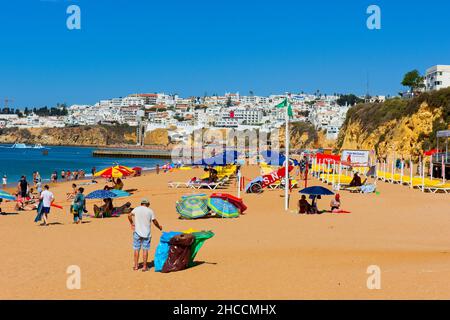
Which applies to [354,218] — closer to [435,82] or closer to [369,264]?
[369,264]

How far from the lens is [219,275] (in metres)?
8.13

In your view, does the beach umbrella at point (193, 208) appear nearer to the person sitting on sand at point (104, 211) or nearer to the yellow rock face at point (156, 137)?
the person sitting on sand at point (104, 211)

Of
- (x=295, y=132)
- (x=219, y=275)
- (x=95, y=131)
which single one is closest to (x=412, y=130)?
(x=219, y=275)

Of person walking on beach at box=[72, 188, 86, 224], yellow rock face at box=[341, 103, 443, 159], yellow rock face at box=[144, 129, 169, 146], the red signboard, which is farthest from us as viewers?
yellow rock face at box=[144, 129, 169, 146]

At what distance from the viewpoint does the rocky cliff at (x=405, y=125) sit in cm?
4474

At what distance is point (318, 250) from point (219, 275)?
9.14 feet

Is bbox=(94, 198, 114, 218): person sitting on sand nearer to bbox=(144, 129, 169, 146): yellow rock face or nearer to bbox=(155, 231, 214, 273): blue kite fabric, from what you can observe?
bbox=(155, 231, 214, 273): blue kite fabric

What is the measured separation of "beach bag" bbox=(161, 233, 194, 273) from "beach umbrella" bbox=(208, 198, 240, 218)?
266 inches

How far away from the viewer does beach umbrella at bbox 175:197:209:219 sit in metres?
15.3

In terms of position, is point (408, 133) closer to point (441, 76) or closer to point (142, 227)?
point (441, 76)

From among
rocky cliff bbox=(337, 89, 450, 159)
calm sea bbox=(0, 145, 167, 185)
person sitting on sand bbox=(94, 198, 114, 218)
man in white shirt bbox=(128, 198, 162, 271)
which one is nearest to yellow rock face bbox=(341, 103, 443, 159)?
→ rocky cliff bbox=(337, 89, 450, 159)

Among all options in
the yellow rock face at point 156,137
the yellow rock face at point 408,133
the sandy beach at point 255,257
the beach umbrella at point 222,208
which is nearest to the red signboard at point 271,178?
the sandy beach at point 255,257

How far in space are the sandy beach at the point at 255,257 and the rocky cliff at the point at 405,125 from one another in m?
30.4

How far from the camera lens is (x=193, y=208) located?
604 inches
